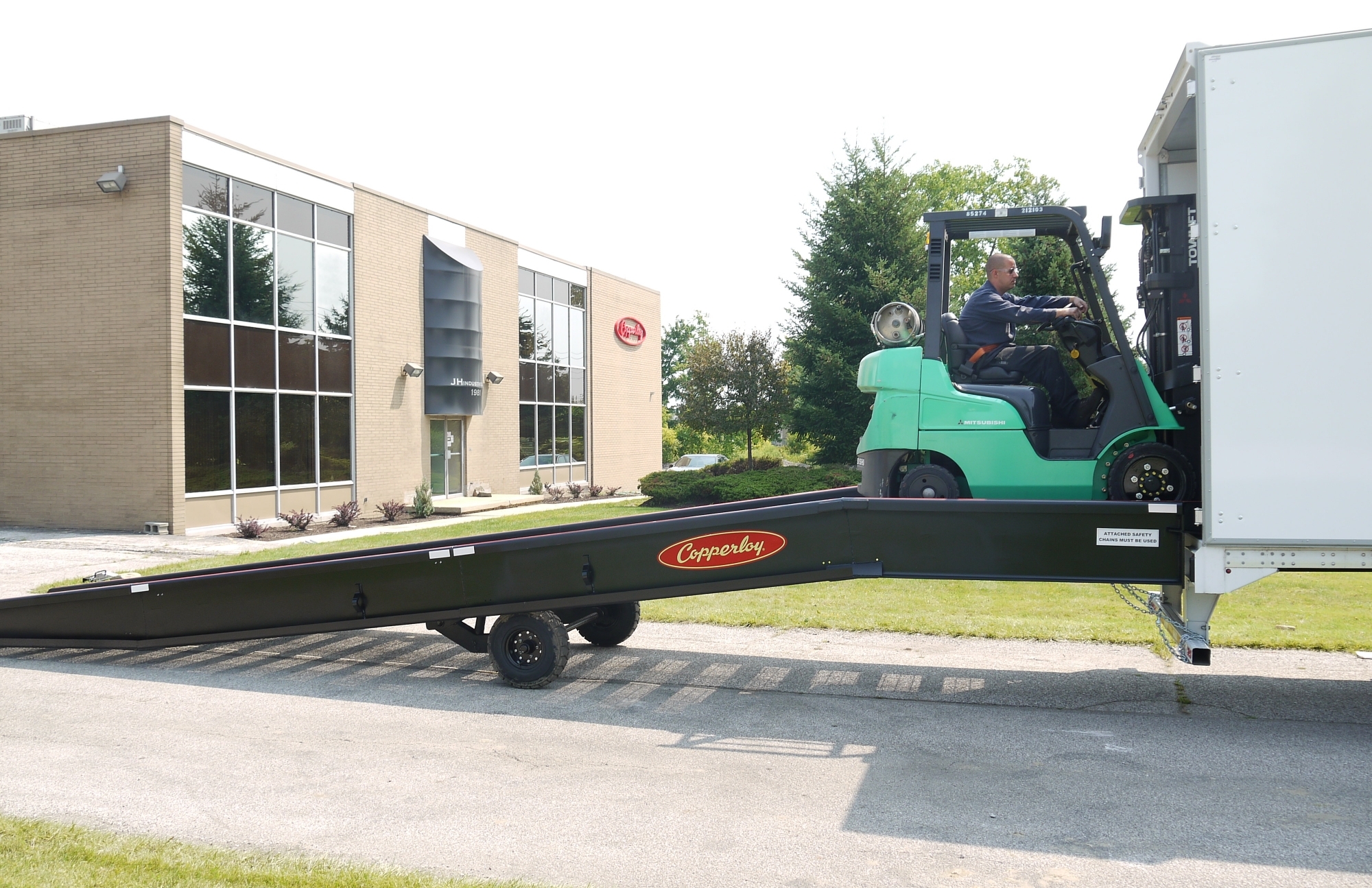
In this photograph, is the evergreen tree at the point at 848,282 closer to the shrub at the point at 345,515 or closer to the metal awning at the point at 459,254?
the metal awning at the point at 459,254

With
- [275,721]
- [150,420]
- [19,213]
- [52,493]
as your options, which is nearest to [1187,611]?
[275,721]

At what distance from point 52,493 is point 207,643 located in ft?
44.7

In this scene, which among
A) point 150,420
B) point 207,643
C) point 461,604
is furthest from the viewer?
point 150,420

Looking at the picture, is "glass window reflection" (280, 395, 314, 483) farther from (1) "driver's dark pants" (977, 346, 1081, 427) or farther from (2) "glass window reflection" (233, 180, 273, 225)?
(1) "driver's dark pants" (977, 346, 1081, 427)

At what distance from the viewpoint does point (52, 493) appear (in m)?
18.9

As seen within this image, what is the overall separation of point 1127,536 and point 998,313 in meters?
1.68

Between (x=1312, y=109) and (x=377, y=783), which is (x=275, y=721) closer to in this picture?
(x=377, y=783)

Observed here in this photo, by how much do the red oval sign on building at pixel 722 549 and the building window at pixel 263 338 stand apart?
14.7 meters

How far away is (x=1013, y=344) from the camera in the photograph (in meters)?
6.95

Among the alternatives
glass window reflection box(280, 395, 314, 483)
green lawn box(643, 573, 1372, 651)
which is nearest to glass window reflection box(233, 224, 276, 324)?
glass window reflection box(280, 395, 314, 483)

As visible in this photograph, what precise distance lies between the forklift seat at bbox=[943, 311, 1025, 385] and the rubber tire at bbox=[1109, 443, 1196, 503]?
908 millimetres

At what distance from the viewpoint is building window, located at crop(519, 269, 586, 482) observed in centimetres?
3111

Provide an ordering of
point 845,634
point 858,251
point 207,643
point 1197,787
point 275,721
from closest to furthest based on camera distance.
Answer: point 1197,787
point 275,721
point 207,643
point 845,634
point 858,251

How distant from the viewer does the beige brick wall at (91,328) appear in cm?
1820
